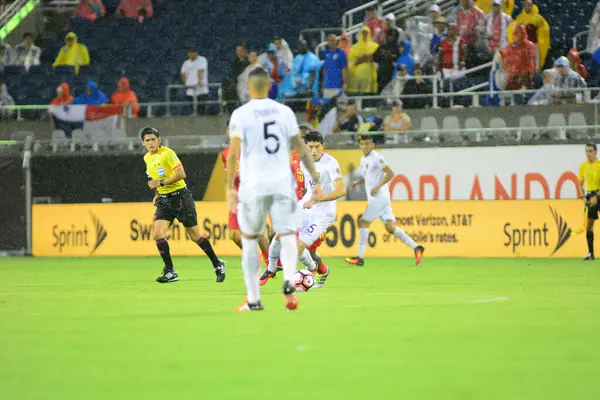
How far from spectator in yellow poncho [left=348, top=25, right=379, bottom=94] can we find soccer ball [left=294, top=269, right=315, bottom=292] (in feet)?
40.9

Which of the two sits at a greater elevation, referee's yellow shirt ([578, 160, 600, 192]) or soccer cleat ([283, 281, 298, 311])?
referee's yellow shirt ([578, 160, 600, 192])

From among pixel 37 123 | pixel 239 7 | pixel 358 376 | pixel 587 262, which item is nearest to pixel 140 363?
pixel 358 376

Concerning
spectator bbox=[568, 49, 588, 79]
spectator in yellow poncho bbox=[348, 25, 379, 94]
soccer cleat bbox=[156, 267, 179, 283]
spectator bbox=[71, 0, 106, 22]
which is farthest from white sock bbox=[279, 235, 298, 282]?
spectator bbox=[71, 0, 106, 22]

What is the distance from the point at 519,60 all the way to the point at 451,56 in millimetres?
1687

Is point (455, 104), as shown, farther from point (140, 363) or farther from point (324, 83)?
point (140, 363)

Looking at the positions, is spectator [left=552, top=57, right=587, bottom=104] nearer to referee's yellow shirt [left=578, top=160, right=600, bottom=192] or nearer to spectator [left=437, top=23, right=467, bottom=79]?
referee's yellow shirt [left=578, top=160, right=600, bottom=192]

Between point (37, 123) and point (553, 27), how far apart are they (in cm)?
1235

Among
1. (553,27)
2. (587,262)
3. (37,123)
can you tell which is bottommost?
(587,262)

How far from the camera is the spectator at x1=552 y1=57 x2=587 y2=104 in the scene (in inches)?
954

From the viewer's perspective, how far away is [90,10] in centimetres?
3347

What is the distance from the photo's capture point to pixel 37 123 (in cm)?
2825

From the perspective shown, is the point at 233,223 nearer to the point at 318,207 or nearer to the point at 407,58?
the point at 318,207

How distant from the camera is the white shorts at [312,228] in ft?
50.2

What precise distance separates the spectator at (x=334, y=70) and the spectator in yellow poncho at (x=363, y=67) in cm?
22
